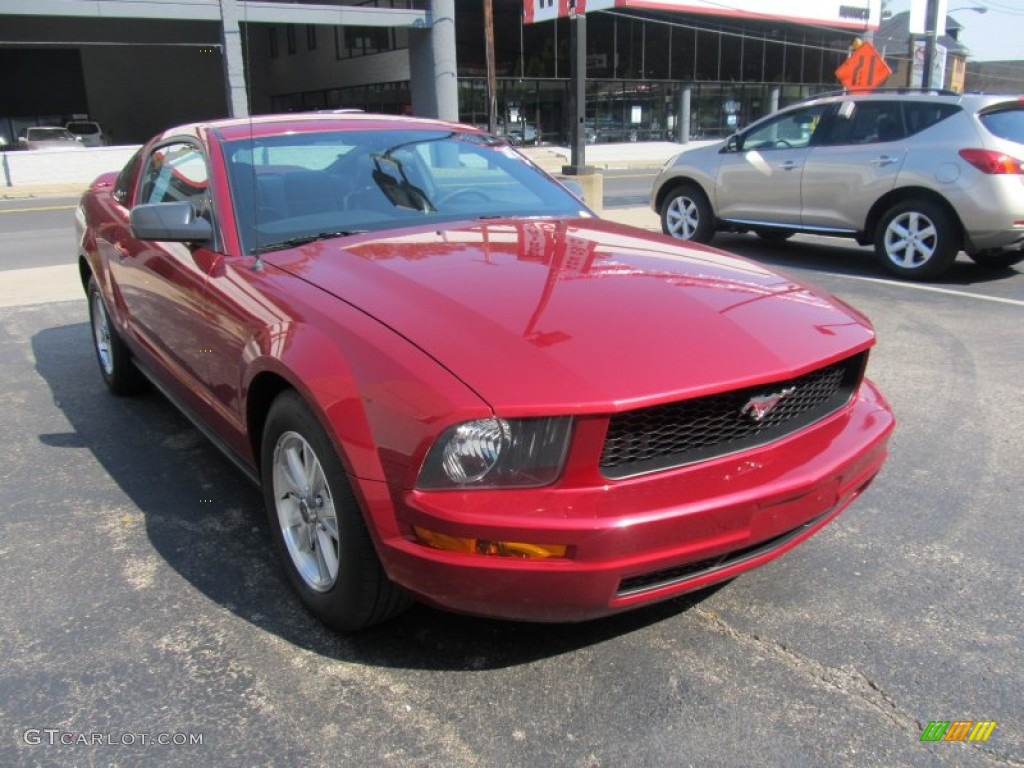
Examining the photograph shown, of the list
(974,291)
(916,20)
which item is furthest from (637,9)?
(974,291)

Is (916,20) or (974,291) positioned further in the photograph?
(916,20)

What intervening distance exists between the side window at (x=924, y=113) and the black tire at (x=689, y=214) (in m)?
2.33

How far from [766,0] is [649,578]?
40387mm

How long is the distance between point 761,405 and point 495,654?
110 centimetres

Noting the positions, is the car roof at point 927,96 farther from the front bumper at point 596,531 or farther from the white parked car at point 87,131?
the white parked car at point 87,131

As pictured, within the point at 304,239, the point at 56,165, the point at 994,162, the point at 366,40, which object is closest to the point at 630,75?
the point at 366,40

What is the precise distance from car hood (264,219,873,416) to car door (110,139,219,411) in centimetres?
55

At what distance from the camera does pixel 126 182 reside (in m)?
4.98

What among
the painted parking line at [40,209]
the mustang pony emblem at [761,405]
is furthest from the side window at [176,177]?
the painted parking line at [40,209]

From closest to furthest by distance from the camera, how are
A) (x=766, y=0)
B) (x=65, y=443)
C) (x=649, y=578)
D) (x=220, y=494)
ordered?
(x=649, y=578)
(x=220, y=494)
(x=65, y=443)
(x=766, y=0)

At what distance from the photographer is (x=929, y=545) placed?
3.24m

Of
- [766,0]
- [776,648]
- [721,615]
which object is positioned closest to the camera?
[776,648]

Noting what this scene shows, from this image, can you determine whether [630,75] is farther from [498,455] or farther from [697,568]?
[498,455]

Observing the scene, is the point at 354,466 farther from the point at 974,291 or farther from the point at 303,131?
the point at 974,291
